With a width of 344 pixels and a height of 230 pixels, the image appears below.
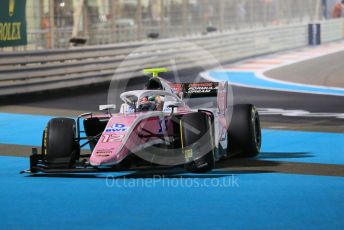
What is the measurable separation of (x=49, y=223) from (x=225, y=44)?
25257 mm

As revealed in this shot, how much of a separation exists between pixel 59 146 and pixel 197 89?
7.64 feet

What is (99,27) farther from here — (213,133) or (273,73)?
(213,133)

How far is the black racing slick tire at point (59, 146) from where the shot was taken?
32.5 ft

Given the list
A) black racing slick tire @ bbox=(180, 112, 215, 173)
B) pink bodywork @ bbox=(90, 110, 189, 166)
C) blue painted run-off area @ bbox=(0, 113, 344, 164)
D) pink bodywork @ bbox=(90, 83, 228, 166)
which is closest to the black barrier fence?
blue painted run-off area @ bbox=(0, 113, 344, 164)

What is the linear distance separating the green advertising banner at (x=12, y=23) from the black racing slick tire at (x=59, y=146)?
36.5 feet

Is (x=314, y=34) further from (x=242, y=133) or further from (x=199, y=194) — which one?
(x=199, y=194)

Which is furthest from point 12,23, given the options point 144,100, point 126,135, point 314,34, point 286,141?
point 314,34

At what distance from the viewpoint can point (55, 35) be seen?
23.1 m

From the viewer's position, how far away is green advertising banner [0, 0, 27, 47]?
68.4 ft

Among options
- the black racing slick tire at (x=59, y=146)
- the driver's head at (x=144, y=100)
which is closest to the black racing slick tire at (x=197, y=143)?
the driver's head at (x=144, y=100)

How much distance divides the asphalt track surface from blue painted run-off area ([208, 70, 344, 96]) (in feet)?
28.5

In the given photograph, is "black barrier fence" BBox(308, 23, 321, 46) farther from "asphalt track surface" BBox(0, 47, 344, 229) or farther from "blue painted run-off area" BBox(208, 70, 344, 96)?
"asphalt track surface" BBox(0, 47, 344, 229)

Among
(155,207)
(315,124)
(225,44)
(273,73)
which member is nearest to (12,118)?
(315,124)

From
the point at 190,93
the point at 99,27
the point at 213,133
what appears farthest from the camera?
the point at 99,27
